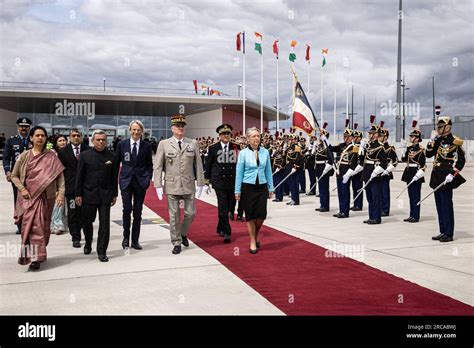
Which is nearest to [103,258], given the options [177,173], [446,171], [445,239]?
[177,173]

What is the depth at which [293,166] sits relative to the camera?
13.7 m

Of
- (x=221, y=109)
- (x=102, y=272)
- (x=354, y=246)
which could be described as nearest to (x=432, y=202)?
(x=354, y=246)

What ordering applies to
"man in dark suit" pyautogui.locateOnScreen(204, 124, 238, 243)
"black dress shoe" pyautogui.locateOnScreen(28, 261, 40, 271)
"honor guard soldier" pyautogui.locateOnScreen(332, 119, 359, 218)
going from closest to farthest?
"black dress shoe" pyautogui.locateOnScreen(28, 261, 40, 271) → "man in dark suit" pyautogui.locateOnScreen(204, 124, 238, 243) → "honor guard soldier" pyautogui.locateOnScreen(332, 119, 359, 218)

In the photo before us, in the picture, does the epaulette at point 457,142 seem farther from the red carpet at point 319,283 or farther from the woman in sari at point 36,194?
the woman in sari at point 36,194

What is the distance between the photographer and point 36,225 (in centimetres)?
610

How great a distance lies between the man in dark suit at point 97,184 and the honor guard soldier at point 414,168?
254 inches

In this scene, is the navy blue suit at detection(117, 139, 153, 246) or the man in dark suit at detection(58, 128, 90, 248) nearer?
the navy blue suit at detection(117, 139, 153, 246)

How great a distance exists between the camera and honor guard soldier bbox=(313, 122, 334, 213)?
12.0 meters

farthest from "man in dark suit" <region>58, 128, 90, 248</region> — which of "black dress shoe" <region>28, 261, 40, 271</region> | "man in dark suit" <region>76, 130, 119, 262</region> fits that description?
"black dress shoe" <region>28, 261, 40, 271</region>

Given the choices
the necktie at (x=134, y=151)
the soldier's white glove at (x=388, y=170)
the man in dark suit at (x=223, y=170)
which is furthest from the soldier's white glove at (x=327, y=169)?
the necktie at (x=134, y=151)

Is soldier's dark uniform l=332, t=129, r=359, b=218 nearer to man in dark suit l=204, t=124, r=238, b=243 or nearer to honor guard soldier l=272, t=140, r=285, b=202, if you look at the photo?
honor guard soldier l=272, t=140, r=285, b=202

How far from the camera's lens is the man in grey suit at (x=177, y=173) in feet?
23.7

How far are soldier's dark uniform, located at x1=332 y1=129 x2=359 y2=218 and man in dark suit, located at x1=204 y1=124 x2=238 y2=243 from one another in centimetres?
330
